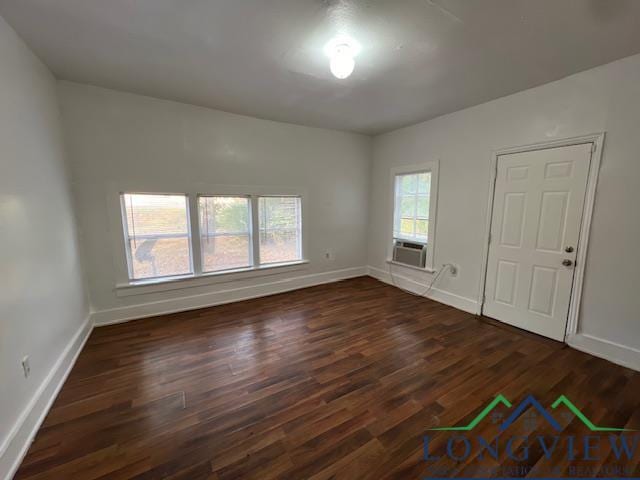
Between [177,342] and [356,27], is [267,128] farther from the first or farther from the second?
[177,342]

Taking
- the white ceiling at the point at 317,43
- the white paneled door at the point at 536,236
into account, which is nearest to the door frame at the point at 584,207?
the white paneled door at the point at 536,236

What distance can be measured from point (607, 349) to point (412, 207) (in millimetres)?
2731

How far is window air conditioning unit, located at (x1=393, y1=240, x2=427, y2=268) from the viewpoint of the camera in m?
4.11

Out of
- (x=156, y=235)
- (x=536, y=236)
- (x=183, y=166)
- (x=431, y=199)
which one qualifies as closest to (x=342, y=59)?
(x=183, y=166)

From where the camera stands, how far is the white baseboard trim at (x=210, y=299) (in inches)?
124

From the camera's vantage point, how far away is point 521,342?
2760mm

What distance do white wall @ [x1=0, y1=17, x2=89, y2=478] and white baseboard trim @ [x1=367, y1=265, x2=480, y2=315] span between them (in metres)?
4.28

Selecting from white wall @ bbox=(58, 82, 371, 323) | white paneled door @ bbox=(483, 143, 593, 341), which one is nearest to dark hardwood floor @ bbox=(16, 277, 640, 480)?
white paneled door @ bbox=(483, 143, 593, 341)

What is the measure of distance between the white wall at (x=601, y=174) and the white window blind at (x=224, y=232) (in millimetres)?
3021

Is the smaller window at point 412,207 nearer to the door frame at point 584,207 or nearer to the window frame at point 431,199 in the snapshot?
the window frame at point 431,199

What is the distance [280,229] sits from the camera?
13.8 feet

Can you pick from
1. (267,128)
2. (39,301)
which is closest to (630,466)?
(39,301)

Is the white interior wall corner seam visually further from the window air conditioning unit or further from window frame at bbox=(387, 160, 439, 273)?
the window air conditioning unit

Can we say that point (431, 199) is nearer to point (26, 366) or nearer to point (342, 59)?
point (342, 59)
